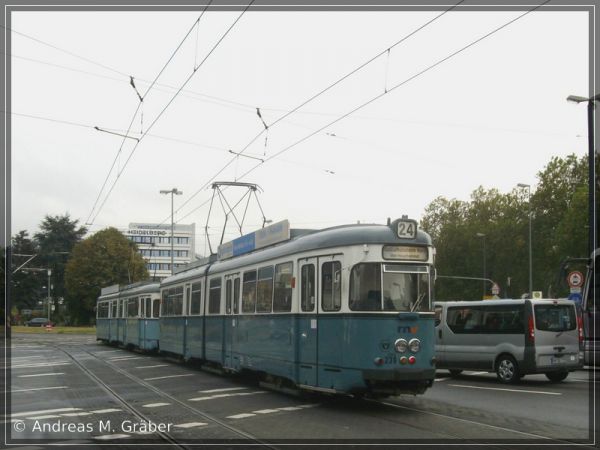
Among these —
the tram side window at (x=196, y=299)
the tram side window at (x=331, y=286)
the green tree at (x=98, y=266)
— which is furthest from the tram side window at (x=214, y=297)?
the green tree at (x=98, y=266)

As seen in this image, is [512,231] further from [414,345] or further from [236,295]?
[414,345]

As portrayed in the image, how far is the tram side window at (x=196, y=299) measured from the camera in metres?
21.2

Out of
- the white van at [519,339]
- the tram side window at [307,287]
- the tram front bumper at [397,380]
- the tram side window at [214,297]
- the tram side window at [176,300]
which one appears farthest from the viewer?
the tram side window at [176,300]

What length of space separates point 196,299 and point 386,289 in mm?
10567

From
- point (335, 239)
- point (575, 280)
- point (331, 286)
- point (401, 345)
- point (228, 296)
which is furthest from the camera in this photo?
point (575, 280)

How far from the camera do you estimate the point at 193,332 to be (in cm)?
2159

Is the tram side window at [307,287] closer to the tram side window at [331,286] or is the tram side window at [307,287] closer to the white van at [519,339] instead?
the tram side window at [331,286]

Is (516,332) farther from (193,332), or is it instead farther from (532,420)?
(193,332)

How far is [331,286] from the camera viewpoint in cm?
1266

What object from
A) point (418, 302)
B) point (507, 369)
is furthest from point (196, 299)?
point (418, 302)

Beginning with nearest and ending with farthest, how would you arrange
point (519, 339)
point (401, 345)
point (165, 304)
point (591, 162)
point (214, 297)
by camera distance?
1. point (401, 345)
2. point (519, 339)
3. point (214, 297)
4. point (591, 162)
5. point (165, 304)

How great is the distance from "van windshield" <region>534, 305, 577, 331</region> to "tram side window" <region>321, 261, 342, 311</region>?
7.05 m

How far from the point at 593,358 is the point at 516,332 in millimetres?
4149

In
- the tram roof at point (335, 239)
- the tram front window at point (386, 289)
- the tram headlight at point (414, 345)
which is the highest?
the tram roof at point (335, 239)
